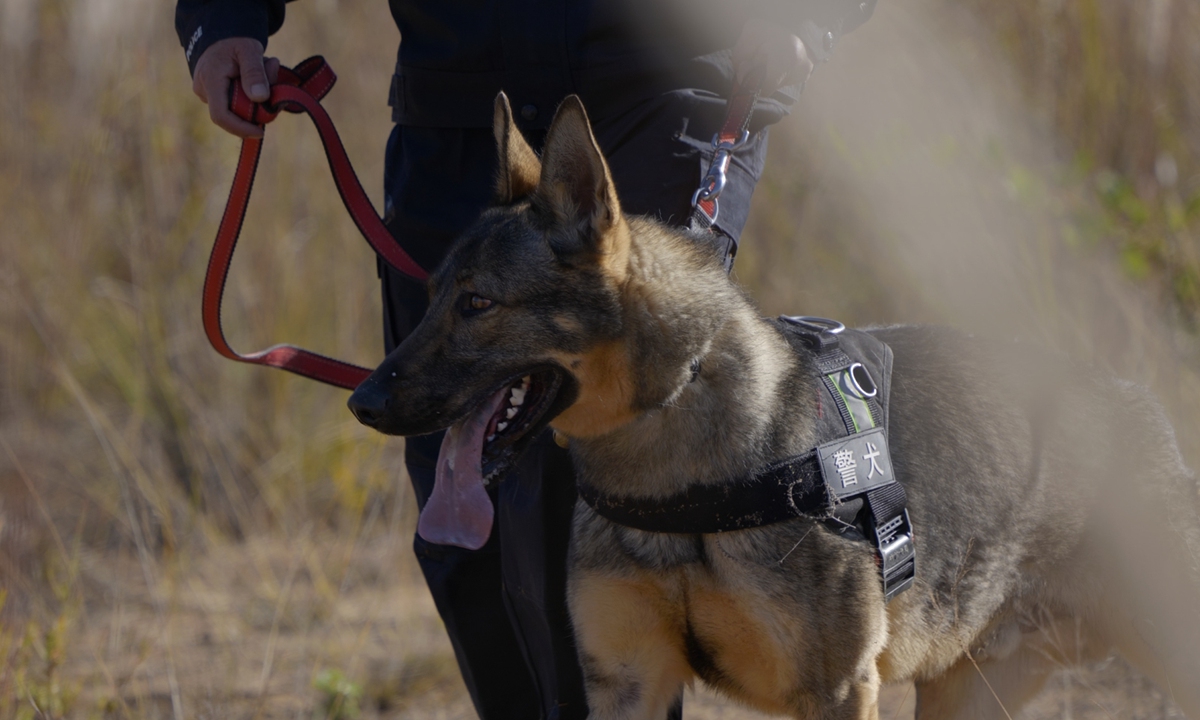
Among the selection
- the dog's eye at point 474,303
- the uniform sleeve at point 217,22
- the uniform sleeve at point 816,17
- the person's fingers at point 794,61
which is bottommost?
the dog's eye at point 474,303

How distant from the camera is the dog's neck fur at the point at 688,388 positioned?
8.05 feet

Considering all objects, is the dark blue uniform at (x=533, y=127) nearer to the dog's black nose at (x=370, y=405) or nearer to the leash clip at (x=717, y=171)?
the leash clip at (x=717, y=171)

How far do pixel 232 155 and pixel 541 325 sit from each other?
13.4 feet

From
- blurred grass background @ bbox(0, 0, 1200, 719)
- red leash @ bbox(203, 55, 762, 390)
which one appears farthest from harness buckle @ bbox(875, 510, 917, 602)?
blurred grass background @ bbox(0, 0, 1200, 719)

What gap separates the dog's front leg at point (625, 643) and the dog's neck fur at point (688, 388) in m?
0.23

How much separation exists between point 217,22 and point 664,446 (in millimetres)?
1691

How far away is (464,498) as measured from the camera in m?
2.37

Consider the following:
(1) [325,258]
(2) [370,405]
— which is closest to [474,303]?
(2) [370,405]

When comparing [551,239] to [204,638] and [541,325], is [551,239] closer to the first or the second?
[541,325]

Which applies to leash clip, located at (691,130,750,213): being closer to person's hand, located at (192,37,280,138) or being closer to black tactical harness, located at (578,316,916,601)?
black tactical harness, located at (578,316,916,601)

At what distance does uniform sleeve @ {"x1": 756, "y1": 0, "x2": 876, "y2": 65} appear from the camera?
2727 millimetres

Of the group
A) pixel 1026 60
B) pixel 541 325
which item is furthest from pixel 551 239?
pixel 1026 60

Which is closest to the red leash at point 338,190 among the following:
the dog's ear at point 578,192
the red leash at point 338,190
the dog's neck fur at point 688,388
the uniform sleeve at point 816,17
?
the red leash at point 338,190

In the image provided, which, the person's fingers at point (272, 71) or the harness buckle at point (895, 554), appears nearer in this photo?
the harness buckle at point (895, 554)
